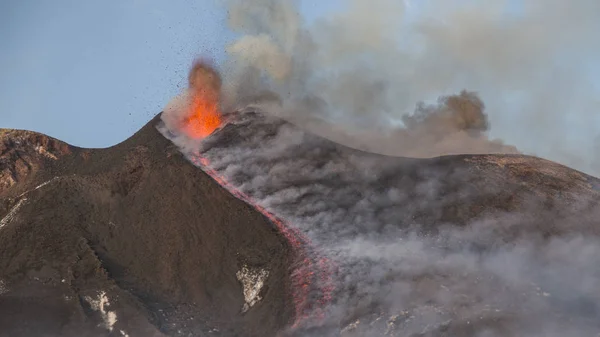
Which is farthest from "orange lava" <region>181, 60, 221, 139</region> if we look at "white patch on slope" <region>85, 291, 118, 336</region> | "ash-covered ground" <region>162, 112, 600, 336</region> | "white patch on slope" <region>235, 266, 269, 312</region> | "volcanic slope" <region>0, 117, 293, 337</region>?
"white patch on slope" <region>85, 291, 118, 336</region>

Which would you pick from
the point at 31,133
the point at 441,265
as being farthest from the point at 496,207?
the point at 31,133

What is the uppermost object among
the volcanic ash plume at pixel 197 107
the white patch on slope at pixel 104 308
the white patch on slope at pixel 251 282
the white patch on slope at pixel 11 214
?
the volcanic ash plume at pixel 197 107

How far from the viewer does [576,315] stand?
23891 mm

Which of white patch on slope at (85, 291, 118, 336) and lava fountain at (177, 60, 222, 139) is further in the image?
lava fountain at (177, 60, 222, 139)

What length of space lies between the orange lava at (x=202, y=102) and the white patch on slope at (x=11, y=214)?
30.4 feet

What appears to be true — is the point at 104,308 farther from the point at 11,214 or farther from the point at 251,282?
the point at 11,214

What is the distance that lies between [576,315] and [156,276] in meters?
17.8

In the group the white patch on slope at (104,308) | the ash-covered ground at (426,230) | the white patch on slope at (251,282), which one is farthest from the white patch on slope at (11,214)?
the white patch on slope at (251,282)

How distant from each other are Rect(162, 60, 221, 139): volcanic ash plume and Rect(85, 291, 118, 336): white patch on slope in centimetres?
1042

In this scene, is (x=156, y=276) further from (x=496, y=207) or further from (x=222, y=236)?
(x=496, y=207)

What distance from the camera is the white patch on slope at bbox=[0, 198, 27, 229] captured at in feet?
117

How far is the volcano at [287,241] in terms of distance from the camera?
2623 cm

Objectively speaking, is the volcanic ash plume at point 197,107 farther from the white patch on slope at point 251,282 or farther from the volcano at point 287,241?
the white patch on slope at point 251,282

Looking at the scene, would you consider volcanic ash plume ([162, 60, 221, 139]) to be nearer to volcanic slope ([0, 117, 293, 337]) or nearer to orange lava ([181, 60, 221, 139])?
orange lava ([181, 60, 221, 139])
